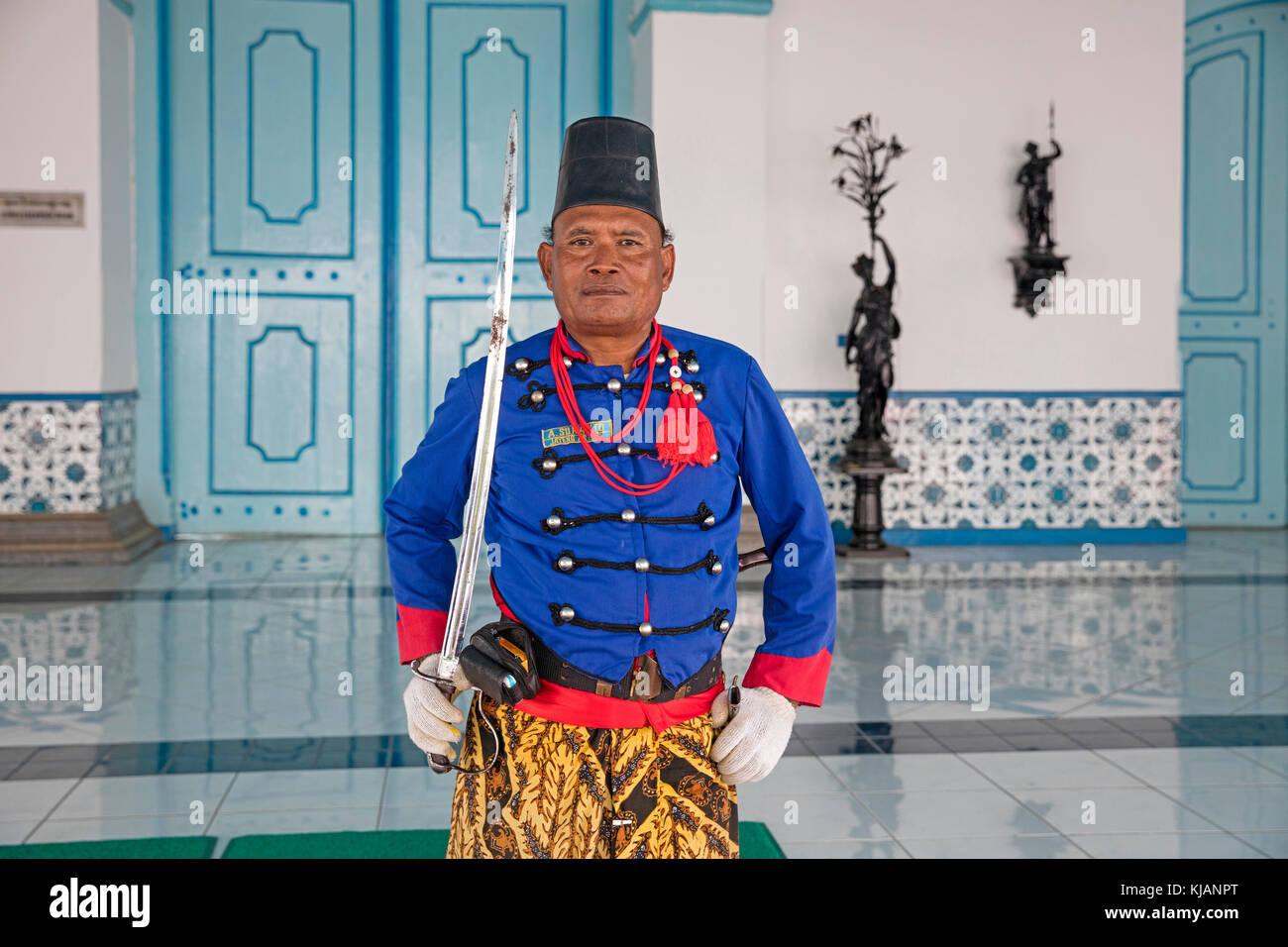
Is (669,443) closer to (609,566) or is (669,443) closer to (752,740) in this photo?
(609,566)

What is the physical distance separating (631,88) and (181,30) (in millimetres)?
2390

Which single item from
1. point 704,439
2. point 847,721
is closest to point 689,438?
point 704,439

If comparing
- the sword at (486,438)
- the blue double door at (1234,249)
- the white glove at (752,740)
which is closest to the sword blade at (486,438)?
the sword at (486,438)

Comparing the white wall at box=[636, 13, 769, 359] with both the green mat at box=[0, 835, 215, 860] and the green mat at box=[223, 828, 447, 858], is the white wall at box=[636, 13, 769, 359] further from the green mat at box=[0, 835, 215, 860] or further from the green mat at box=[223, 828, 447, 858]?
the green mat at box=[0, 835, 215, 860]

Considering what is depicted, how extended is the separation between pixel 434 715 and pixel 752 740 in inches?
13.3

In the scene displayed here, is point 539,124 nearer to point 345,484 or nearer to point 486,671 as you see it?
point 345,484

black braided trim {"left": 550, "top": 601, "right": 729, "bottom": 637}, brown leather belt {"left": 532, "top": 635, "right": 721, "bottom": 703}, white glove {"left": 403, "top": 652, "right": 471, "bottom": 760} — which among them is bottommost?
white glove {"left": 403, "top": 652, "right": 471, "bottom": 760}

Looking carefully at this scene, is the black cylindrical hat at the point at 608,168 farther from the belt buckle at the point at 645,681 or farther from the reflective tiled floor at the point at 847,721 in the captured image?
the reflective tiled floor at the point at 847,721

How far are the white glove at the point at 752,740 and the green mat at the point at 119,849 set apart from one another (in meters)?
1.41

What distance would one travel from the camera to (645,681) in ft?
4.34

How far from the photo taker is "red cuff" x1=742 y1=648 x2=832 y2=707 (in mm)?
1397

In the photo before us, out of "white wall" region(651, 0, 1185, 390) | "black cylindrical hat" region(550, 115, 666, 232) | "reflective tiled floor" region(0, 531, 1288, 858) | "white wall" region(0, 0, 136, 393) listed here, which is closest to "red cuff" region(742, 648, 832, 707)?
"black cylindrical hat" region(550, 115, 666, 232)

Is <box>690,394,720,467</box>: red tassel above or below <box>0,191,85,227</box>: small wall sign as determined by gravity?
below
